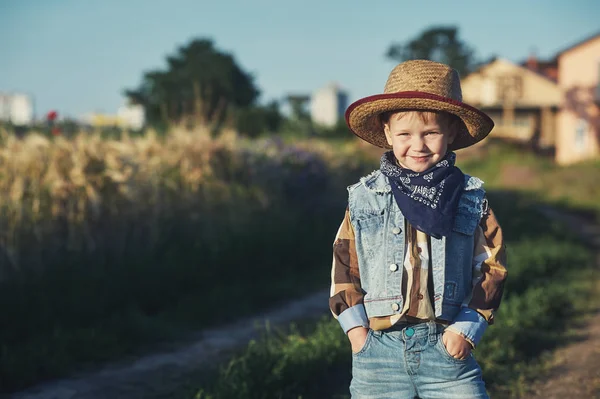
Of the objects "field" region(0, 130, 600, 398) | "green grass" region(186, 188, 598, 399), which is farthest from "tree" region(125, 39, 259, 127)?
"green grass" region(186, 188, 598, 399)

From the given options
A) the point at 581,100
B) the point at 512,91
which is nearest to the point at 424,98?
the point at 581,100

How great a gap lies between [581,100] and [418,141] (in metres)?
32.3

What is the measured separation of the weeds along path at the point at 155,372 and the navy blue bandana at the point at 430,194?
2281 millimetres

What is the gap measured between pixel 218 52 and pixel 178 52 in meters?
3.31

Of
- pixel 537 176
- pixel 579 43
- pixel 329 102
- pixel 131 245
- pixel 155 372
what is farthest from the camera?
pixel 329 102

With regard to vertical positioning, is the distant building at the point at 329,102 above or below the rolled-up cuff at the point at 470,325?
above

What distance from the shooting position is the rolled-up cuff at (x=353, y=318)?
260 cm

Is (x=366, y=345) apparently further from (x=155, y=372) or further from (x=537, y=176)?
(x=537, y=176)

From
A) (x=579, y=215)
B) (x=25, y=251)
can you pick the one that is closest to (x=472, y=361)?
(x=25, y=251)

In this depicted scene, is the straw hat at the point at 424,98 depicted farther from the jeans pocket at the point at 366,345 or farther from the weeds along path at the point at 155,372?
the weeds along path at the point at 155,372

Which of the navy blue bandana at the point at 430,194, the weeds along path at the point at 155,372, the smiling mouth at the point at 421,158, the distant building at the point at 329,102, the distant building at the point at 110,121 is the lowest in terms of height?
the weeds along path at the point at 155,372

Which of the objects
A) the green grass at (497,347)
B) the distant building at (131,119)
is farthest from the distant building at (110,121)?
the green grass at (497,347)

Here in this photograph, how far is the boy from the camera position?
2562 mm

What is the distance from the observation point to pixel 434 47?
178 ft
